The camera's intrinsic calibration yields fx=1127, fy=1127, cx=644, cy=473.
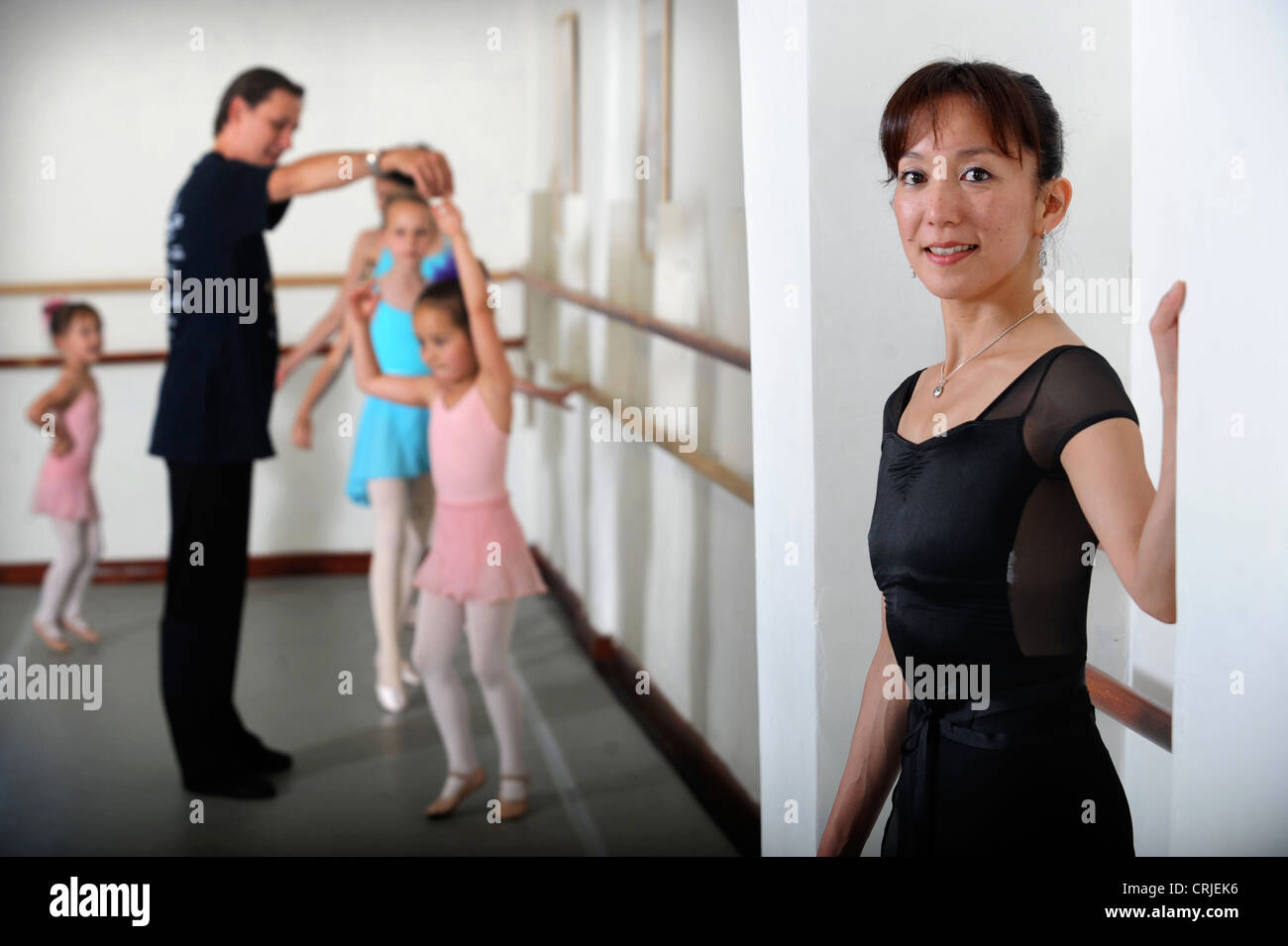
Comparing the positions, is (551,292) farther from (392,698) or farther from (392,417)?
(392,698)

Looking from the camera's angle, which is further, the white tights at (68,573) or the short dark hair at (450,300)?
the white tights at (68,573)

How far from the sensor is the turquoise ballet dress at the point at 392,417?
1422 mm

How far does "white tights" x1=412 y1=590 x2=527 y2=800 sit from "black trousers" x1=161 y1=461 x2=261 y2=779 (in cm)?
26

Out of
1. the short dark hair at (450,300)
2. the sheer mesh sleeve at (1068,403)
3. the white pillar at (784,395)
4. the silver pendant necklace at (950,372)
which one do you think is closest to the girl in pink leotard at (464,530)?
the short dark hair at (450,300)

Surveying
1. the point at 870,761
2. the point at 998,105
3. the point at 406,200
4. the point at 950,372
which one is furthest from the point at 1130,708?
the point at 406,200

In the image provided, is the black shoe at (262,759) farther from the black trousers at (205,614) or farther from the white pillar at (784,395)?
the white pillar at (784,395)

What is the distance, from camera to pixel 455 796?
1.45 metres

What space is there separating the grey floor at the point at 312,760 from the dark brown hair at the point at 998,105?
967mm

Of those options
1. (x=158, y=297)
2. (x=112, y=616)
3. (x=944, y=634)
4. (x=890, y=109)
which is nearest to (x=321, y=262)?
(x=158, y=297)

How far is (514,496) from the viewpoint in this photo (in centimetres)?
177

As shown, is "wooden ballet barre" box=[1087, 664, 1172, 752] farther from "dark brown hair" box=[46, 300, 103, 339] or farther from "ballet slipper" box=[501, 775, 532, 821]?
"dark brown hair" box=[46, 300, 103, 339]
